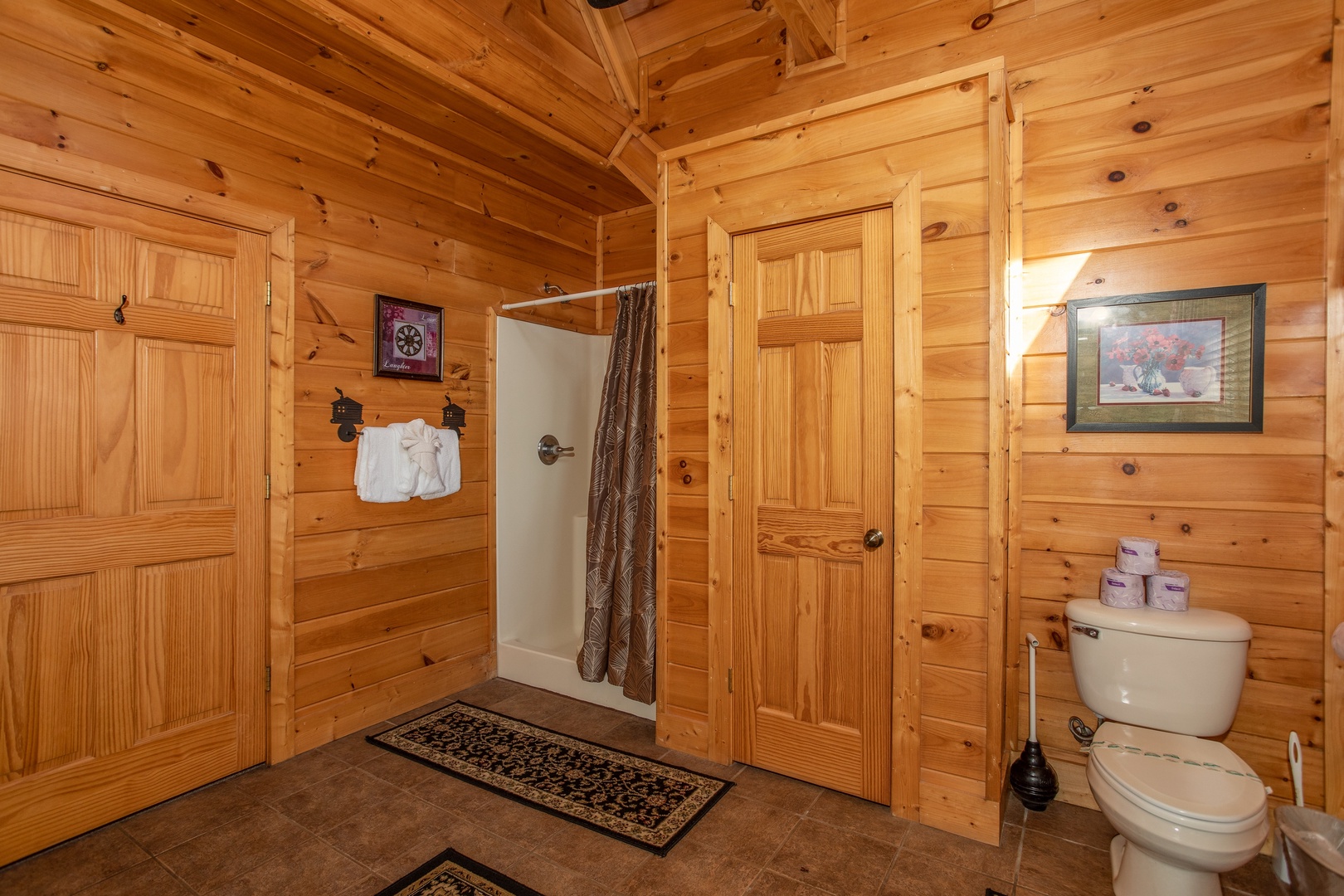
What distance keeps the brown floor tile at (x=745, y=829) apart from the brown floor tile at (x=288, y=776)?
4.38 feet

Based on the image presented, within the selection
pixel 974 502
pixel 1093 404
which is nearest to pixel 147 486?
pixel 974 502

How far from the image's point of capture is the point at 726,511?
2.34m

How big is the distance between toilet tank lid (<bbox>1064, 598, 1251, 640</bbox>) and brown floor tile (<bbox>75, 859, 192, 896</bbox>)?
261 cm

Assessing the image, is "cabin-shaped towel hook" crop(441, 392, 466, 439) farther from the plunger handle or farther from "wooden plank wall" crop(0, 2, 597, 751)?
the plunger handle

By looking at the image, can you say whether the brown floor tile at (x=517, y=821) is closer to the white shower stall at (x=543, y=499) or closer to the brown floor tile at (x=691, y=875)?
the brown floor tile at (x=691, y=875)

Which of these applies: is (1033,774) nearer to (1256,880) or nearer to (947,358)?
(1256,880)

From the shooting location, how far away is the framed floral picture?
1.90m

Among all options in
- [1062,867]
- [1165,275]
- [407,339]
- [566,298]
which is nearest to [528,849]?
[1062,867]

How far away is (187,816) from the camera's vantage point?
1.99m

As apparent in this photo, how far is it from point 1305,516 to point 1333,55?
4.30ft

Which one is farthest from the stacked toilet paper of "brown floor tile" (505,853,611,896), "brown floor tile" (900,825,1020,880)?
"brown floor tile" (505,853,611,896)

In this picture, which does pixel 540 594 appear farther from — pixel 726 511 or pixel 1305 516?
pixel 1305 516

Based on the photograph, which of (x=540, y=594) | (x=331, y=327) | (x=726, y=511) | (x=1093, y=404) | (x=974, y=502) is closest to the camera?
(x=974, y=502)

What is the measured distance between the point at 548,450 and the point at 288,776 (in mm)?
1784
